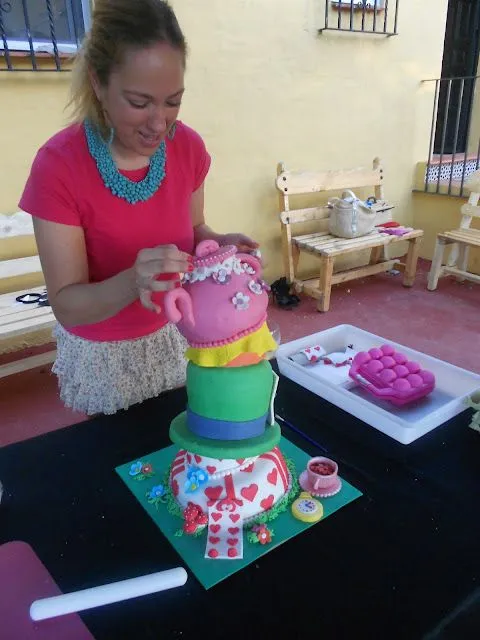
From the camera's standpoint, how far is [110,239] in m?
1.01

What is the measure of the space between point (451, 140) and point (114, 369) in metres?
4.60

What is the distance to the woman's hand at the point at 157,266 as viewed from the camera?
74cm

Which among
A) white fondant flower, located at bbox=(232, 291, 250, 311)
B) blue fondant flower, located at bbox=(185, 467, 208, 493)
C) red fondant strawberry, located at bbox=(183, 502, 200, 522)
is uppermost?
white fondant flower, located at bbox=(232, 291, 250, 311)

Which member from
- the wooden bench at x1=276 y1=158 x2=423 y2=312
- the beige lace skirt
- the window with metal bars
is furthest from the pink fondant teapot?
the wooden bench at x1=276 y1=158 x2=423 y2=312

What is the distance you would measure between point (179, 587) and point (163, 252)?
1.54 ft

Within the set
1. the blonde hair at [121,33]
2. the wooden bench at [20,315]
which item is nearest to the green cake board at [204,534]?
the blonde hair at [121,33]

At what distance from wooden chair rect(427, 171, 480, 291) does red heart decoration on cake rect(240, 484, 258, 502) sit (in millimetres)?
3010

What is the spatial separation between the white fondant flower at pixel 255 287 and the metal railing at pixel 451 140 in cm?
358

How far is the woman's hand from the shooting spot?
0.74 metres

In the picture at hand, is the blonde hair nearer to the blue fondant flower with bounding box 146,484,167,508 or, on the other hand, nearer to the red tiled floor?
the blue fondant flower with bounding box 146,484,167,508

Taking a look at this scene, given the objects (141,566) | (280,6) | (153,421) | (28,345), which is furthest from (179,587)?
(280,6)

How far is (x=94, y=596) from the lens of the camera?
0.64 meters

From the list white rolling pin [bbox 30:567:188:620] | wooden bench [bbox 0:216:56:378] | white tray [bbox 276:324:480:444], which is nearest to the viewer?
white rolling pin [bbox 30:567:188:620]

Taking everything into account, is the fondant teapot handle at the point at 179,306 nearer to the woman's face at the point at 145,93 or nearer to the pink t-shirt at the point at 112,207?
the pink t-shirt at the point at 112,207
